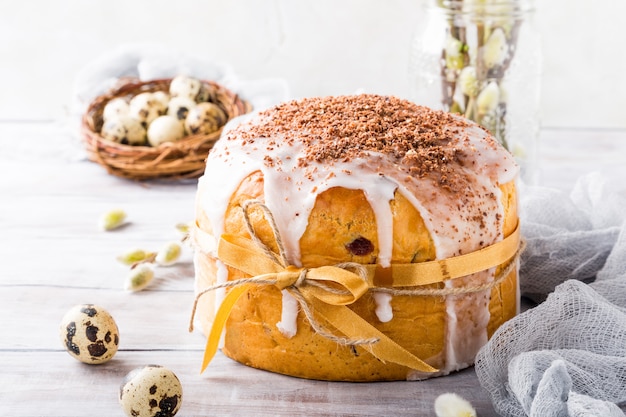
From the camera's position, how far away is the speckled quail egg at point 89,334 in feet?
4.52

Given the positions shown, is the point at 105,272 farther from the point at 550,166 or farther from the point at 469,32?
the point at 550,166

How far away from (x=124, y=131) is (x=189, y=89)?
0.25m

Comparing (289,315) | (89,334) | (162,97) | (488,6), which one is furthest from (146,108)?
(289,315)

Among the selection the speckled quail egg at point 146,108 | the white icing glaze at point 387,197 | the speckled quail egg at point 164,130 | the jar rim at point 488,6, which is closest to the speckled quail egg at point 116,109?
the speckled quail egg at point 146,108

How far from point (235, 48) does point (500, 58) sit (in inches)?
49.5

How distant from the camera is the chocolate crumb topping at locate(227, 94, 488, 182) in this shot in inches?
51.0

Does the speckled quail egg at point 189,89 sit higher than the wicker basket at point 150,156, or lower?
higher

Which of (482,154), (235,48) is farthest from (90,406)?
(235,48)

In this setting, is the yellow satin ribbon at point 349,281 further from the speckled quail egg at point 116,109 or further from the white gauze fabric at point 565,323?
the speckled quail egg at point 116,109

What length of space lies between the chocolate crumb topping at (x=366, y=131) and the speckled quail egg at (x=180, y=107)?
952mm

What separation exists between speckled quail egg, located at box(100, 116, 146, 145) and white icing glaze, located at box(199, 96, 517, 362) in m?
1.05

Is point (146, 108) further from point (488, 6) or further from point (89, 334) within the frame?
point (89, 334)

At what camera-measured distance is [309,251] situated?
1274 mm

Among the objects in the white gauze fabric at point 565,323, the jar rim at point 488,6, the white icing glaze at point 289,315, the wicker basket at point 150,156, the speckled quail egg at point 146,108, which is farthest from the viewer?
the speckled quail egg at point 146,108
